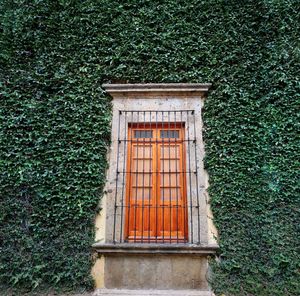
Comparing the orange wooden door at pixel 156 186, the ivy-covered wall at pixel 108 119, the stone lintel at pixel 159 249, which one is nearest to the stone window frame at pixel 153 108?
the stone lintel at pixel 159 249

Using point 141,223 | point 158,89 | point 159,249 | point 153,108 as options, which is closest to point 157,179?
point 141,223

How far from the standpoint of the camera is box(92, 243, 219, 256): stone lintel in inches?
139

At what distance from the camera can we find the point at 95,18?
4.51m

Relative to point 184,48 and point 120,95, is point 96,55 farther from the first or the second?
point 184,48

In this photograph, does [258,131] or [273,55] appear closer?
[258,131]

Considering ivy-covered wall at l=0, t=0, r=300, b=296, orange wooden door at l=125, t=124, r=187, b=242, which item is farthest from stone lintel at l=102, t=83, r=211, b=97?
orange wooden door at l=125, t=124, r=187, b=242

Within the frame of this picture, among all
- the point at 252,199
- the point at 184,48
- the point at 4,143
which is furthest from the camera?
the point at 184,48

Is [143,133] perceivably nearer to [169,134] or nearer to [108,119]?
[169,134]

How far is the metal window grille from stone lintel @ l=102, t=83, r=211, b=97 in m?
0.28

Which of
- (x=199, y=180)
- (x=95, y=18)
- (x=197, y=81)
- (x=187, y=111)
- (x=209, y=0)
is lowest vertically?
(x=199, y=180)

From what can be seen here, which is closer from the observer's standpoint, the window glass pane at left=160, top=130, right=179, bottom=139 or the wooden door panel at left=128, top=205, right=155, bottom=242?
the wooden door panel at left=128, top=205, right=155, bottom=242

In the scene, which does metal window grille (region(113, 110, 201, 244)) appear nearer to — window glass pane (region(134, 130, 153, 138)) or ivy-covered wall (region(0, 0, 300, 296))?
window glass pane (region(134, 130, 153, 138))

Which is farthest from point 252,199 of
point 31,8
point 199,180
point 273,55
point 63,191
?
point 31,8

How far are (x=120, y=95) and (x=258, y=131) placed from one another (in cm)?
197
